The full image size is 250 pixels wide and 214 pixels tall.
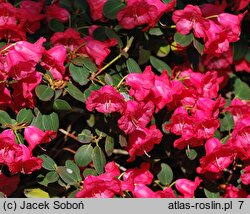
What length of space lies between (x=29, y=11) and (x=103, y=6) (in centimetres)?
25

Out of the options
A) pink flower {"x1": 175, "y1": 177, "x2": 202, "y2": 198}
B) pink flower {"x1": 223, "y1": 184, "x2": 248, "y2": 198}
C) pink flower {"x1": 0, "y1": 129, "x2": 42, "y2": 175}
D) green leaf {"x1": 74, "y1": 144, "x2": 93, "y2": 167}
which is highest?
pink flower {"x1": 0, "y1": 129, "x2": 42, "y2": 175}

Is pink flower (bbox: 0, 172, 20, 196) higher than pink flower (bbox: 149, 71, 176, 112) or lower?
lower

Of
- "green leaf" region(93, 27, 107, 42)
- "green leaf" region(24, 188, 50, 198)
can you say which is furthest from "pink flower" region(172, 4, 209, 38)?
"green leaf" region(24, 188, 50, 198)

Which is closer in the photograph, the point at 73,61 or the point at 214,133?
the point at 73,61

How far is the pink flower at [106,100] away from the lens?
1856 millimetres

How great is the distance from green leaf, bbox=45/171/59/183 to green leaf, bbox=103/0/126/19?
0.55 metres

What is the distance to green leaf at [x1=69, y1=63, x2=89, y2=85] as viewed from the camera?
77.7 inches

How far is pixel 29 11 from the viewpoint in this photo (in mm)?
2066

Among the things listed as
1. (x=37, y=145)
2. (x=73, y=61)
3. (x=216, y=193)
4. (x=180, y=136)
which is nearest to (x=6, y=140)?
(x=37, y=145)

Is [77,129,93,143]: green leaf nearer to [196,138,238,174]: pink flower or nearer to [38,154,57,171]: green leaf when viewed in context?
[38,154,57,171]: green leaf

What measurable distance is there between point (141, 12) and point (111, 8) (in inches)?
4.5

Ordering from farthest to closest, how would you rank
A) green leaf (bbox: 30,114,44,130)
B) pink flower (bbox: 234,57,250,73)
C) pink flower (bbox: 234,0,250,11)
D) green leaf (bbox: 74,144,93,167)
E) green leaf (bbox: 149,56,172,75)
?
1. pink flower (bbox: 234,57,250,73)
2. pink flower (bbox: 234,0,250,11)
3. green leaf (bbox: 149,56,172,75)
4. green leaf (bbox: 74,144,93,167)
5. green leaf (bbox: 30,114,44,130)
